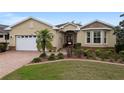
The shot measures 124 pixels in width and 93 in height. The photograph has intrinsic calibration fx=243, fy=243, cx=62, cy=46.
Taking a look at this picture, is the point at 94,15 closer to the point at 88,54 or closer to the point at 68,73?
the point at 88,54

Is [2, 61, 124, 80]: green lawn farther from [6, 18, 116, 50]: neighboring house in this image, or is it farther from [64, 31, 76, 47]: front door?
[64, 31, 76, 47]: front door

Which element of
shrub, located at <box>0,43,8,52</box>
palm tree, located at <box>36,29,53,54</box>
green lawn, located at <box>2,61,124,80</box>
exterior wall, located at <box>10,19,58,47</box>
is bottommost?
green lawn, located at <box>2,61,124,80</box>

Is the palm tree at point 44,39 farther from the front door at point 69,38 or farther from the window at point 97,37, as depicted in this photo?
the front door at point 69,38

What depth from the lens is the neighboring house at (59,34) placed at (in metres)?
28.5

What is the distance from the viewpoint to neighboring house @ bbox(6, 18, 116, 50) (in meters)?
28.5

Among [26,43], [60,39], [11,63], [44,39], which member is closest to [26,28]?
[26,43]

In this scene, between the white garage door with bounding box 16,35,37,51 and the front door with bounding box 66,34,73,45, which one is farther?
the front door with bounding box 66,34,73,45

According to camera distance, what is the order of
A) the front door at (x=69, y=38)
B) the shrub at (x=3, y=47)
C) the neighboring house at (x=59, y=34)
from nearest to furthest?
the shrub at (x=3, y=47)
the neighboring house at (x=59, y=34)
the front door at (x=69, y=38)

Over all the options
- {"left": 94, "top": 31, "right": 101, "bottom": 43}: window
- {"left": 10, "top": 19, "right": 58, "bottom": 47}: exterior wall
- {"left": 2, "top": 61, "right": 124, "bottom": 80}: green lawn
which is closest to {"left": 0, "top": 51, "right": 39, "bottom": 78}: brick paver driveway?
{"left": 2, "top": 61, "right": 124, "bottom": 80}: green lawn

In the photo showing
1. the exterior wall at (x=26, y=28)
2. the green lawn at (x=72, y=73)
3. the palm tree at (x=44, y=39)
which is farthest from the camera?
the exterior wall at (x=26, y=28)

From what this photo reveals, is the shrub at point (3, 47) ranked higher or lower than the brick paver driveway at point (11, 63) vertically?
higher

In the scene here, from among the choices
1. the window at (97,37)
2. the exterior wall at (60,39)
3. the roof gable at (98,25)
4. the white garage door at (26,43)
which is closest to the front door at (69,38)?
the exterior wall at (60,39)

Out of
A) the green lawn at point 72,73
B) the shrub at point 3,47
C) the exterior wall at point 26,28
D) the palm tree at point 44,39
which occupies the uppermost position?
the exterior wall at point 26,28

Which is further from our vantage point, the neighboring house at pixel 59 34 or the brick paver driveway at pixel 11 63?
the neighboring house at pixel 59 34
